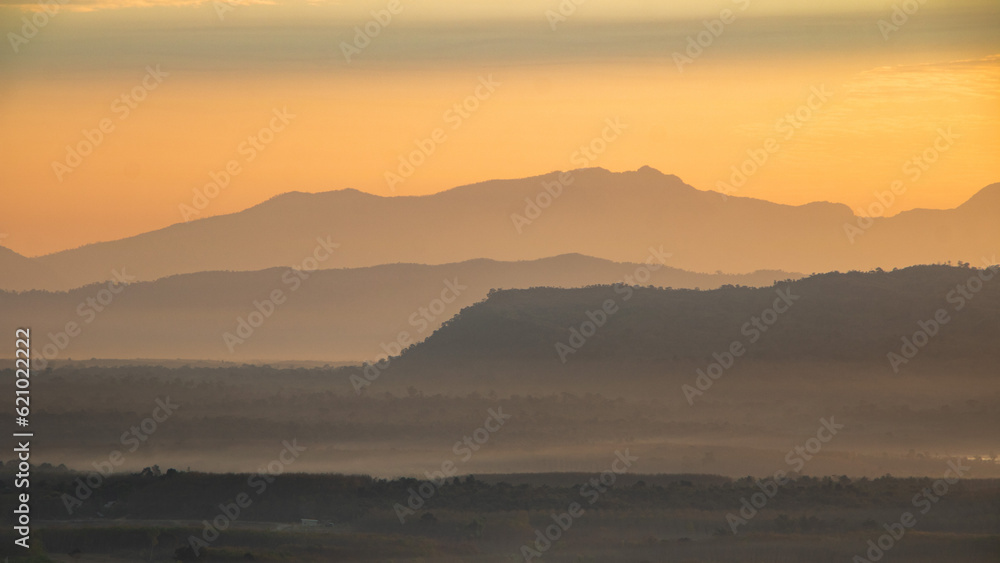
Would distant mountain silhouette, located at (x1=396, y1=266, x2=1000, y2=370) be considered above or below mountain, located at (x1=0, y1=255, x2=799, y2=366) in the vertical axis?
below

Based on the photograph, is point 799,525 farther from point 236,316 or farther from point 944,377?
point 236,316

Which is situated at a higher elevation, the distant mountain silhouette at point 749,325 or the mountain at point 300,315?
the mountain at point 300,315

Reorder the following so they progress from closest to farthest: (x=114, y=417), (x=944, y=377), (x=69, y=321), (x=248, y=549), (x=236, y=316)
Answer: (x=248, y=549) < (x=114, y=417) < (x=944, y=377) < (x=69, y=321) < (x=236, y=316)

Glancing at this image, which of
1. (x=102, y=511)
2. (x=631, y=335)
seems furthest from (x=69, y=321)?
(x=102, y=511)

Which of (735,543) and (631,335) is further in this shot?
(631,335)

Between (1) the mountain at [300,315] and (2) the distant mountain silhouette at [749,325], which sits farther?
(1) the mountain at [300,315]

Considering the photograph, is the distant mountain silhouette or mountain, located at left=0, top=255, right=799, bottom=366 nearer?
the distant mountain silhouette

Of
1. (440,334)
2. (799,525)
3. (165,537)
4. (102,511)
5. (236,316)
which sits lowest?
(799,525)

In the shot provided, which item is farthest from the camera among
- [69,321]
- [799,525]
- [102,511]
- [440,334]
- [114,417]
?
[69,321]
